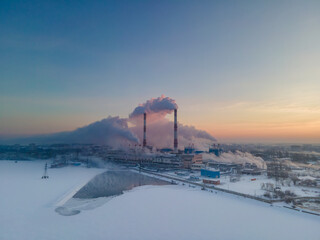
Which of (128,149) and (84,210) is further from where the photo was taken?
(128,149)

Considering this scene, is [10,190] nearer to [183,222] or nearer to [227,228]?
[183,222]

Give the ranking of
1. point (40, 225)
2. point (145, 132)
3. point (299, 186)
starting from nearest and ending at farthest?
1. point (40, 225)
2. point (299, 186)
3. point (145, 132)

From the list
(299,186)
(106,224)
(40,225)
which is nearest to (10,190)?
(40,225)

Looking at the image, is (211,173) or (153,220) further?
(211,173)

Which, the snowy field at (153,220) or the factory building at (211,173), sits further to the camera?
the factory building at (211,173)

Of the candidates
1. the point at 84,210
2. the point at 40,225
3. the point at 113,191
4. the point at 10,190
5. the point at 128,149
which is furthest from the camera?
the point at 128,149

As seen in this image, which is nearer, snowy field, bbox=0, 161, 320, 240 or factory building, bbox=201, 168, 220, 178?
snowy field, bbox=0, 161, 320, 240

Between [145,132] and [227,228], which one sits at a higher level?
[145,132]
